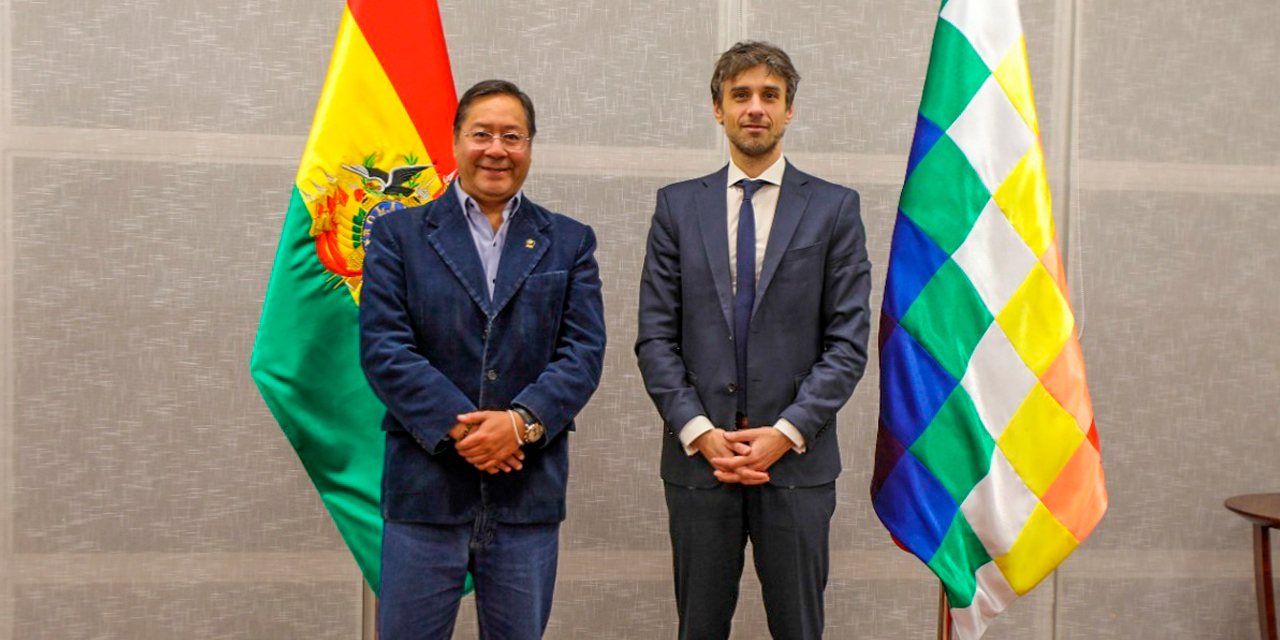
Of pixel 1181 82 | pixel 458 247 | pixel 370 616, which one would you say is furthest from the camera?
pixel 1181 82

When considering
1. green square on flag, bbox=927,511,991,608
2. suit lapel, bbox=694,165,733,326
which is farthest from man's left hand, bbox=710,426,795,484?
green square on flag, bbox=927,511,991,608

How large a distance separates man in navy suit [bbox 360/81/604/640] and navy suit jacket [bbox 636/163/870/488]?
228mm

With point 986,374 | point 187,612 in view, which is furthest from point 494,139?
point 187,612

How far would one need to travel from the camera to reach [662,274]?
216 cm

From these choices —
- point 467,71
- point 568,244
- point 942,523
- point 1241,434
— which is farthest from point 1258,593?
point 467,71

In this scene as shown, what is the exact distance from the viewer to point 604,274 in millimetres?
2865

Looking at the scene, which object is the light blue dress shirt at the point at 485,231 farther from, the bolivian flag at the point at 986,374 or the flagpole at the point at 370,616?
the flagpole at the point at 370,616

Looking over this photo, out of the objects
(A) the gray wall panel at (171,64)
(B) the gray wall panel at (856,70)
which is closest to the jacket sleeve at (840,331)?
(B) the gray wall panel at (856,70)

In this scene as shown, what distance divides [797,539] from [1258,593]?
5.08 ft

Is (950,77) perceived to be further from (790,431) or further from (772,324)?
(790,431)

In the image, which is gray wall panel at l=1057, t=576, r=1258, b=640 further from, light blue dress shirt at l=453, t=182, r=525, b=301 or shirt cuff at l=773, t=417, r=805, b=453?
light blue dress shirt at l=453, t=182, r=525, b=301

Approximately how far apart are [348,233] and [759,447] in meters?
0.99

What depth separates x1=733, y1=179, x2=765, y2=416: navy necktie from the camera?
6.93ft

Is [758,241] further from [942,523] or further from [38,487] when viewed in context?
[38,487]
